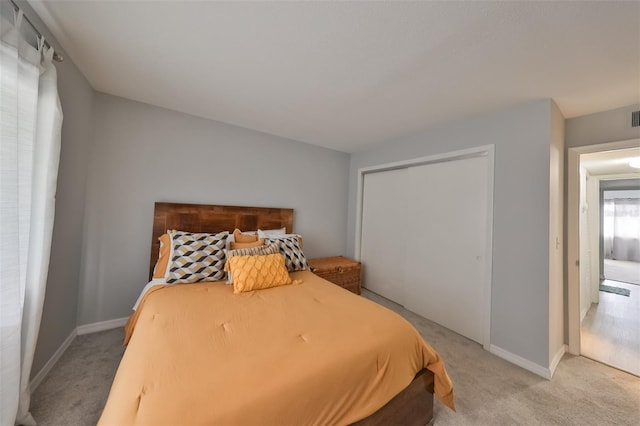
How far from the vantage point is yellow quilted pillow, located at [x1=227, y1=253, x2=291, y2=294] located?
6.19ft

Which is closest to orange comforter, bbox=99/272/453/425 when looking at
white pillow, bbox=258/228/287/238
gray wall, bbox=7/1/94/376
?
gray wall, bbox=7/1/94/376

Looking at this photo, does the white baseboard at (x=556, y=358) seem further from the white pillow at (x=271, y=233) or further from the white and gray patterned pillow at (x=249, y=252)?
the white pillow at (x=271, y=233)

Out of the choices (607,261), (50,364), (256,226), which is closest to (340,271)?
(256,226)

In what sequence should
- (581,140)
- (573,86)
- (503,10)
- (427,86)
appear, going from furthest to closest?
(581,140)
(427,86)
(573,86)
(503,10)

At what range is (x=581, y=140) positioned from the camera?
217cm

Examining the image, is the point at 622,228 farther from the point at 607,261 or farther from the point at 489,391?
the point at 489,391

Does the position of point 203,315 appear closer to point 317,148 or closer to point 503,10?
point 503,10

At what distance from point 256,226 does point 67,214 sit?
1671 millimetres

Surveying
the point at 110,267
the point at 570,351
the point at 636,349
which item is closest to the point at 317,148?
the point at 110,267

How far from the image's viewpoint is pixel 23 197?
119cm

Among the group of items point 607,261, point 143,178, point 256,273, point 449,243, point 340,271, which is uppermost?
point 143,178

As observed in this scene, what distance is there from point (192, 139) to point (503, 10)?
2834 mm

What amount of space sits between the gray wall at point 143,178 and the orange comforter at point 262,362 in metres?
1.00

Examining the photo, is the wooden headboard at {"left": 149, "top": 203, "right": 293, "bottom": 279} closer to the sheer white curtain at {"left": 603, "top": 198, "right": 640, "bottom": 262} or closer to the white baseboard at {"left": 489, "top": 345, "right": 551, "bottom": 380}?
the white baseboard at {"left": 489, "top": 345, "right": 551, "bottom": 380}
